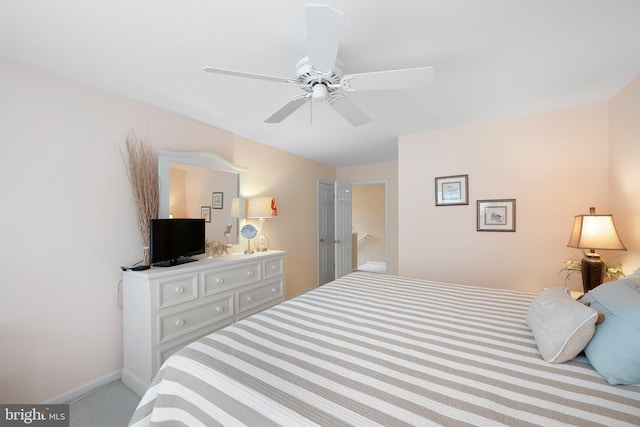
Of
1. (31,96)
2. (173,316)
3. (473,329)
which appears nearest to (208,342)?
(173,316)

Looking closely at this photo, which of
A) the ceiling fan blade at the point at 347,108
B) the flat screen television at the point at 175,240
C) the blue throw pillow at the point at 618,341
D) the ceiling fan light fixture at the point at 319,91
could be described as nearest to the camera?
the blue throw pillow at the point at 618,341

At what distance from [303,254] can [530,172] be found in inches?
126

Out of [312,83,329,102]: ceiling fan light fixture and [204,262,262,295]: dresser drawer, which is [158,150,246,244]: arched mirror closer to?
[204,262,262,295]: dresser drawer

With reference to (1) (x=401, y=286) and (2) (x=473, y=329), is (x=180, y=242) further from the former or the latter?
(2) (x=473, y=329)

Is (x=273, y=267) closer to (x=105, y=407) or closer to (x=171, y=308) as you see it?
(x=171, y=308)

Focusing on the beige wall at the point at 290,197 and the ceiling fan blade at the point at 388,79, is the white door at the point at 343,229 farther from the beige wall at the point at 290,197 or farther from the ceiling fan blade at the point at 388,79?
the ceiling fan blade at the point at 388,79

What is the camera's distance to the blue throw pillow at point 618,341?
844mm

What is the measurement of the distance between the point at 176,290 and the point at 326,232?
3201 millimetres

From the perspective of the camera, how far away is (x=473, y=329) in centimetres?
127

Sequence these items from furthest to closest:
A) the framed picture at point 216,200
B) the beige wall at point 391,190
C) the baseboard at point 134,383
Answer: the beige wall at point 391,190 < the framed picture at point 216,200 < the baseboard at point 134,383

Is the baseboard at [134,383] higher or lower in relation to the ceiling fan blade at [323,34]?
lower

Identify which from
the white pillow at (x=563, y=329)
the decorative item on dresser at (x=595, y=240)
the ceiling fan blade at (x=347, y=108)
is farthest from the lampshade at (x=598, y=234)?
the ceiling fan blade at (x=347, y=108)

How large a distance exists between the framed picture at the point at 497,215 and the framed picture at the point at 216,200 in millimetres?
3003

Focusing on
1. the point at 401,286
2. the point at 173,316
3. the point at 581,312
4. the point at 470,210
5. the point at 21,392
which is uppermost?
the point at 470,210
